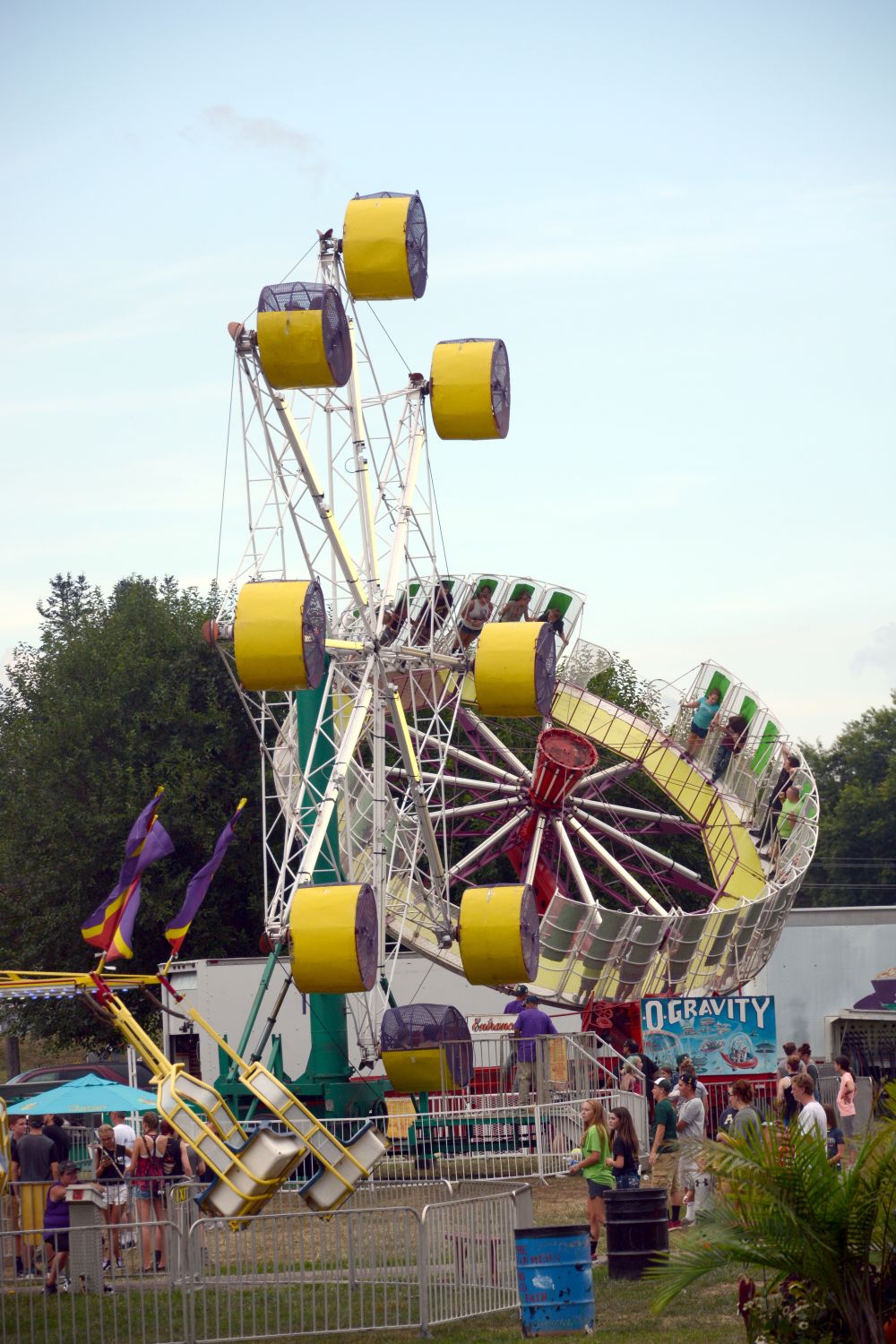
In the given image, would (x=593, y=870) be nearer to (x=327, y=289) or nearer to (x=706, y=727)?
(x=706, y=727)

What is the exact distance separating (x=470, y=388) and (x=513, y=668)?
3866 millimetres

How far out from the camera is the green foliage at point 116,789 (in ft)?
124

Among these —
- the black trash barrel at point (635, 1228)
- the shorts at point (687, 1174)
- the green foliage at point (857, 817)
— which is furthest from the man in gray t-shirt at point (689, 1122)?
the green foliage at point (857, 817)

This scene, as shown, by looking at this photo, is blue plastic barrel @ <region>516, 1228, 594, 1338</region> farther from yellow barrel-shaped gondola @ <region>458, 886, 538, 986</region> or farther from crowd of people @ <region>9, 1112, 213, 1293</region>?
yellow barrel-shaped gondola @ <region>458, 886, 538, 986</region>

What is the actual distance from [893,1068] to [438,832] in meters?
9.27

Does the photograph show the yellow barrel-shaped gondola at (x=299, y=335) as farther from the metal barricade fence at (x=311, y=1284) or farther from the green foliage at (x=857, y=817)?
the green foliage at (x=857, y=817)

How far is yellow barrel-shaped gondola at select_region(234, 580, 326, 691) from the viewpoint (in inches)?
806

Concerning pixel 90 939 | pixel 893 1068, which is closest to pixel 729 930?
pixel 893 1068

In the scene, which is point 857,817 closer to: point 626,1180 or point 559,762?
point 559,762

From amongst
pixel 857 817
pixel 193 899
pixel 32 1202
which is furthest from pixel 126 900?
pixel 857 817

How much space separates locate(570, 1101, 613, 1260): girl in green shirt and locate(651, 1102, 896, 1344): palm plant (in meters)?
5.42

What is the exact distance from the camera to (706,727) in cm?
3184

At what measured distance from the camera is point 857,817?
3216 inches

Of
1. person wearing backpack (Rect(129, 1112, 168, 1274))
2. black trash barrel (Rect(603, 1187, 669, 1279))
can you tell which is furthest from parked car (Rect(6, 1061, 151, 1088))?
black trash barrel (Rect(603, 1187, 669, 1279))
